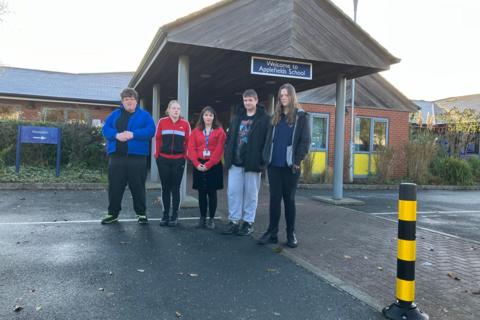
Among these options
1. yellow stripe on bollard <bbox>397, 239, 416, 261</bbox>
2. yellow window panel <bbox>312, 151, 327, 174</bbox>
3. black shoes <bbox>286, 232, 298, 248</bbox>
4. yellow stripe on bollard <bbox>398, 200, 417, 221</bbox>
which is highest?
yellow window panel <bbox>312, 151, 327, 174</bbox>

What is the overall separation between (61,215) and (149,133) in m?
2.22

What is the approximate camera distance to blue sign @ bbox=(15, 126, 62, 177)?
36.4 feet

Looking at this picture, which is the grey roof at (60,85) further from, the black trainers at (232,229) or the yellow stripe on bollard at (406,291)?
the yellow stripe on bollard at (406,291)

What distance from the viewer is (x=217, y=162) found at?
5961 millimetres

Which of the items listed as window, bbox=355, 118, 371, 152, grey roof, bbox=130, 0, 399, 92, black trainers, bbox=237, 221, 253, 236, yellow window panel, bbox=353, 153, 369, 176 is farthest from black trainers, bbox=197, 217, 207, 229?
window, bbox=355, 118, 371, 152

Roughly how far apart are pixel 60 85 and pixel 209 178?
70.1 ft

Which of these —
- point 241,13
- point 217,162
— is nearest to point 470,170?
point 241,13

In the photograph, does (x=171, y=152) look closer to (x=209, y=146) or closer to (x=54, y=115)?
(x=209, y=146)

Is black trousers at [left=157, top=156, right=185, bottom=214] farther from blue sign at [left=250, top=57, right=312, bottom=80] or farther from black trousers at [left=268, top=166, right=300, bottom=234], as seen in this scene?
blue sign at [left=250, top=57, right=312, bottom=80]

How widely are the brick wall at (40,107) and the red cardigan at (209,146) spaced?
55.1 ft

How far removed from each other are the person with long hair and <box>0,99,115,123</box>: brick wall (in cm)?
1648

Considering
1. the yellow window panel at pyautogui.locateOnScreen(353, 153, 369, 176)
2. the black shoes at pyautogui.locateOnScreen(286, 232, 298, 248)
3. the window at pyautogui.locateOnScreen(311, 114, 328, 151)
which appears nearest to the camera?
the black shoes at pyautogui.locateOnScreen(286, 232, 298, 248)

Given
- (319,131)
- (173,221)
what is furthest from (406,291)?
(319,131)

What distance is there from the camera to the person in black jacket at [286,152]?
5.12m
